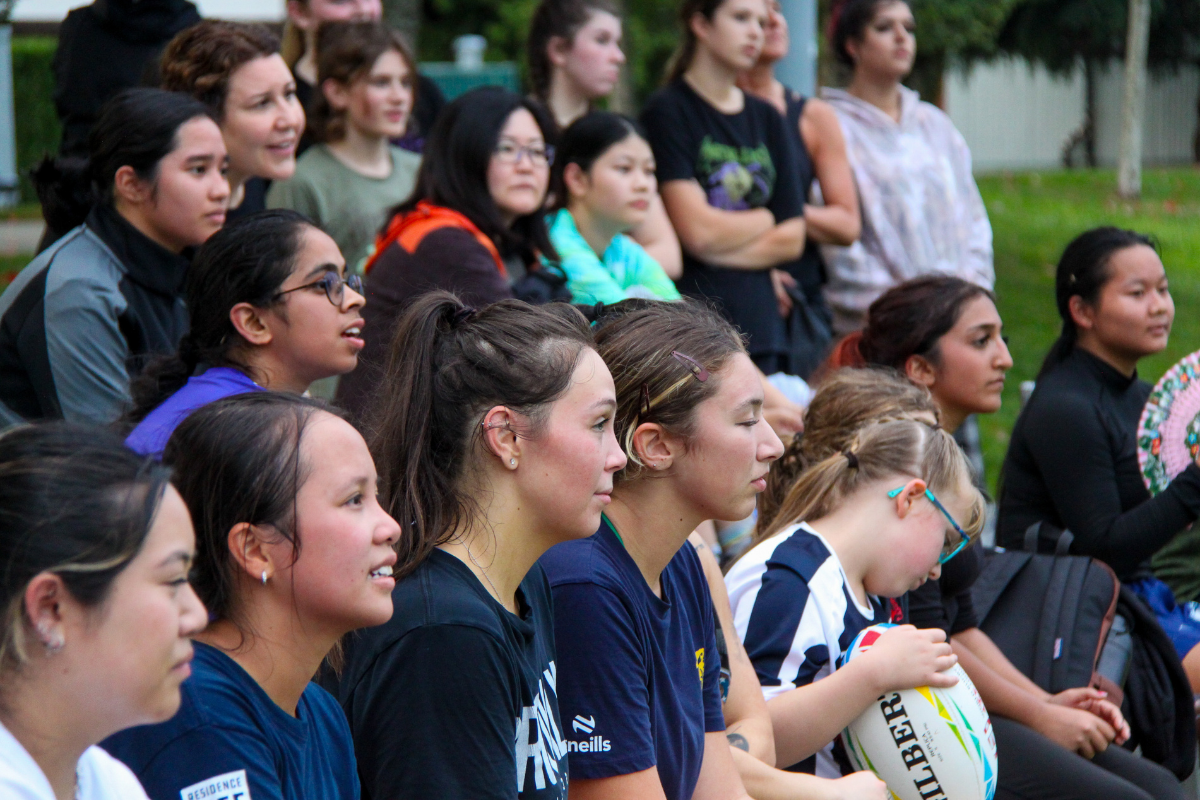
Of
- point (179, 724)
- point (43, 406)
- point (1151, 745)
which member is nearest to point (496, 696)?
point (179, 724)

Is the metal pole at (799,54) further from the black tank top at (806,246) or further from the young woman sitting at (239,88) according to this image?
the young woman sitting at (239,88)

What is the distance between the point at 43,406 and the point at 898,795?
249 centimetres

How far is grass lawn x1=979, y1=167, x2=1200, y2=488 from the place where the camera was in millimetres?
9609

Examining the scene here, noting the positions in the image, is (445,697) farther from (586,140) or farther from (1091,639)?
(586,140)

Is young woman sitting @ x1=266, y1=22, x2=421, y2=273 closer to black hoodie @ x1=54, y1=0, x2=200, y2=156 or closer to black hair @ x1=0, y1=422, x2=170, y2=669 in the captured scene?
black hoodie @ x1=54, y1=0, x2=200, y2=156

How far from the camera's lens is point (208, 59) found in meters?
4.38

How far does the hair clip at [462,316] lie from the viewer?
252 cm

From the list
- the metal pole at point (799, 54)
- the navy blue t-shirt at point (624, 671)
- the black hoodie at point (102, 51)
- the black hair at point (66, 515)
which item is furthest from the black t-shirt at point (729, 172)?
the black hair at point (66, 515)

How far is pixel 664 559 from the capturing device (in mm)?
2699

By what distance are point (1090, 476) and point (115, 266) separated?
3.23 metres

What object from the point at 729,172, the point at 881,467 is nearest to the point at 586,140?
the point at 729,172

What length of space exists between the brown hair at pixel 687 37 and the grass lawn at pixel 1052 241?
144 inches

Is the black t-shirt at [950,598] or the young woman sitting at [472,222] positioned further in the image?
the young woman sitting at [472,222]

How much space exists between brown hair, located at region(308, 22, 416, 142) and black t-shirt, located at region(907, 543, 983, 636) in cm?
292
